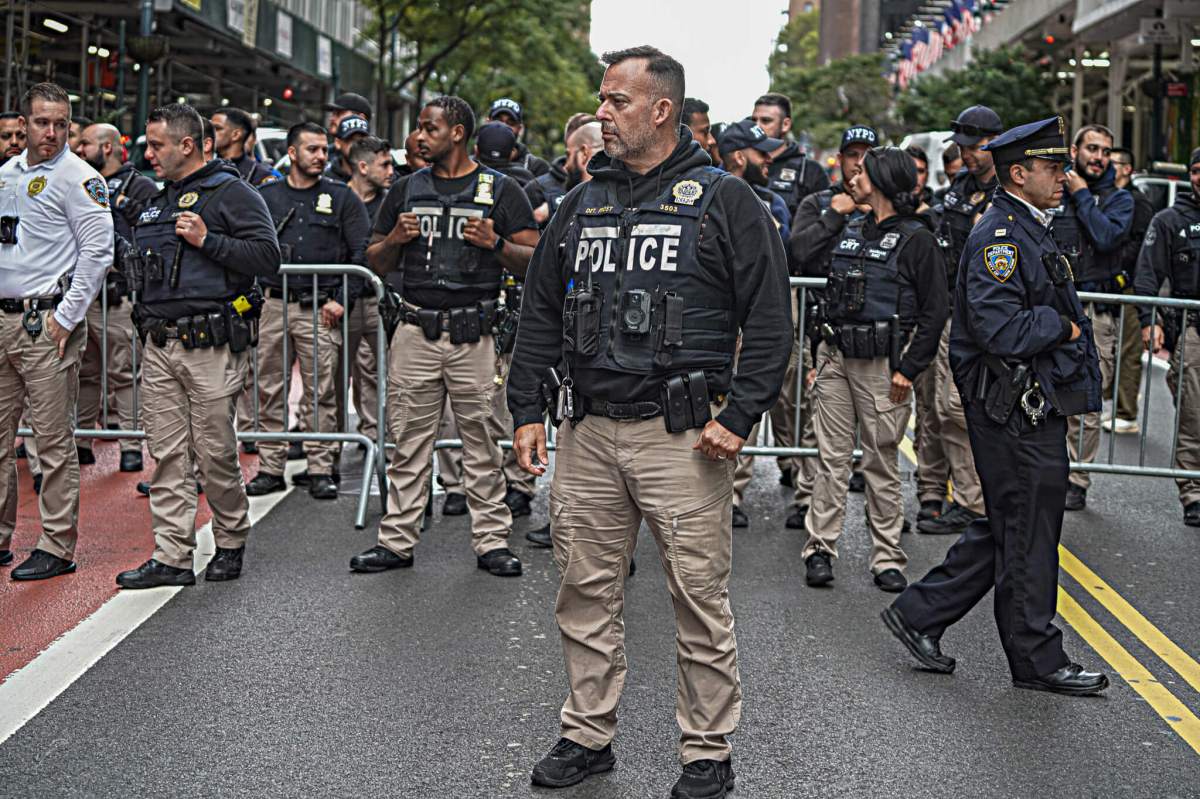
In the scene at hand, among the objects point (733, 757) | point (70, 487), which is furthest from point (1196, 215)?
point (70, 487)

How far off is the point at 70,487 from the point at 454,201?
7.51 ft

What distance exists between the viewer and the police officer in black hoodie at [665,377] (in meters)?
4.79

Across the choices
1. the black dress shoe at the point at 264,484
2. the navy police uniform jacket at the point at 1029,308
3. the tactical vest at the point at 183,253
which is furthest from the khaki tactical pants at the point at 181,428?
the navy police uniform jacket at the point at 1029,308

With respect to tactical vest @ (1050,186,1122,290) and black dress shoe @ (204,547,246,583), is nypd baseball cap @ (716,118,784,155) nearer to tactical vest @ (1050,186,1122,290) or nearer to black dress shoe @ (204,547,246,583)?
tactical vest @ (1050,186,1122,290)

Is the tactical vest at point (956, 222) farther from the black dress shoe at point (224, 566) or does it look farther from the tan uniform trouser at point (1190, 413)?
the black dress shoe at point (224, 566)

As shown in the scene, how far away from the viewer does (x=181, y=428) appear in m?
7.44

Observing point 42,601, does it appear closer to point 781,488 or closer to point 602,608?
point 602,608

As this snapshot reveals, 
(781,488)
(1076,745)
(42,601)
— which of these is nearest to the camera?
(1076,745)

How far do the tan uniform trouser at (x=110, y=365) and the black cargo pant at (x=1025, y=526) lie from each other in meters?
6.35

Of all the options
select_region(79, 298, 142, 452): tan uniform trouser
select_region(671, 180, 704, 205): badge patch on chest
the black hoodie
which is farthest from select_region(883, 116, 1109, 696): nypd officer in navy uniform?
select_region(79, 298, 142, 452): tan uniform trouser

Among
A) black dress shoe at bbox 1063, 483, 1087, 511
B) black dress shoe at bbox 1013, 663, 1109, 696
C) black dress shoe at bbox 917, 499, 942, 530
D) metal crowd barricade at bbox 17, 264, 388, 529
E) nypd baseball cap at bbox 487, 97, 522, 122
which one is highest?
nypd baseball cap at bbox 487, 97, 522, 122

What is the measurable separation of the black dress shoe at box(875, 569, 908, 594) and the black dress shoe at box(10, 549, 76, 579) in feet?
12.8

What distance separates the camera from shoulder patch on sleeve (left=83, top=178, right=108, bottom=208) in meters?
7.40

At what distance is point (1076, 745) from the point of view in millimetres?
5391
